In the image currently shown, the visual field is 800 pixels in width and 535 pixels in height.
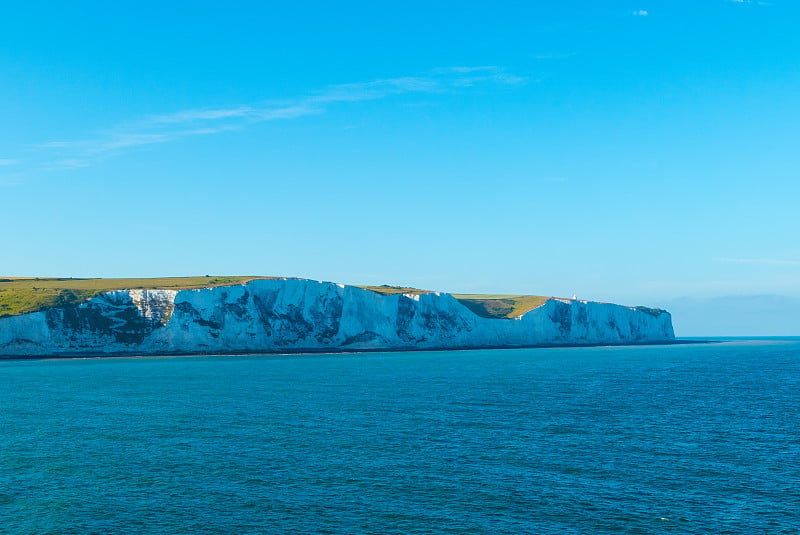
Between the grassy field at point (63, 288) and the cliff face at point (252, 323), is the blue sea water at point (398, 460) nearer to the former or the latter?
the cliff face at point (252, 323)

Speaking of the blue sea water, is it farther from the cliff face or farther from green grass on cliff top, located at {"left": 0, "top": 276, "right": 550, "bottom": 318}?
green grass on cliff top, located at {"left": 0, "top": 276, "right": 550, "bottom": 318}

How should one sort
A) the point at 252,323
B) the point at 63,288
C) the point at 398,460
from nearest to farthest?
the point at 398,460
the point at 252,323
the point at 63,288

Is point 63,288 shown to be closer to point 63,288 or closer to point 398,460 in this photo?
point 63,288

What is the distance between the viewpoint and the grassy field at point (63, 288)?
12988 centimetres

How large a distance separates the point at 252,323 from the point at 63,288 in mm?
43434

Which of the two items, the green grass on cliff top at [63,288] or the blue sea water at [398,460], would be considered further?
the green grass on cliff top at [63,288]

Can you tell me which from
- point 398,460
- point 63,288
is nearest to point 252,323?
point 63,288

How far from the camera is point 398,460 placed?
37.0 m

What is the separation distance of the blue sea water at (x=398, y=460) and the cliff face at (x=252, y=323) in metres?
63.7

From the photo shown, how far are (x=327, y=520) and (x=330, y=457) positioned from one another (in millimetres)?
10603

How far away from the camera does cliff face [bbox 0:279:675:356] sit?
428 feet

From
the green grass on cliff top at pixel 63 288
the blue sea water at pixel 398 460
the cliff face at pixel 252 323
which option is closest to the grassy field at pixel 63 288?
the green grass on cliff top at pixel 63 288

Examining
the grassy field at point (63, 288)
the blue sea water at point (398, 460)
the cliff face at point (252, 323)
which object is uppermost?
the grassy field at point (63, 288)

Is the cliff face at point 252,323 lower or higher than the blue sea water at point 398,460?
higher
